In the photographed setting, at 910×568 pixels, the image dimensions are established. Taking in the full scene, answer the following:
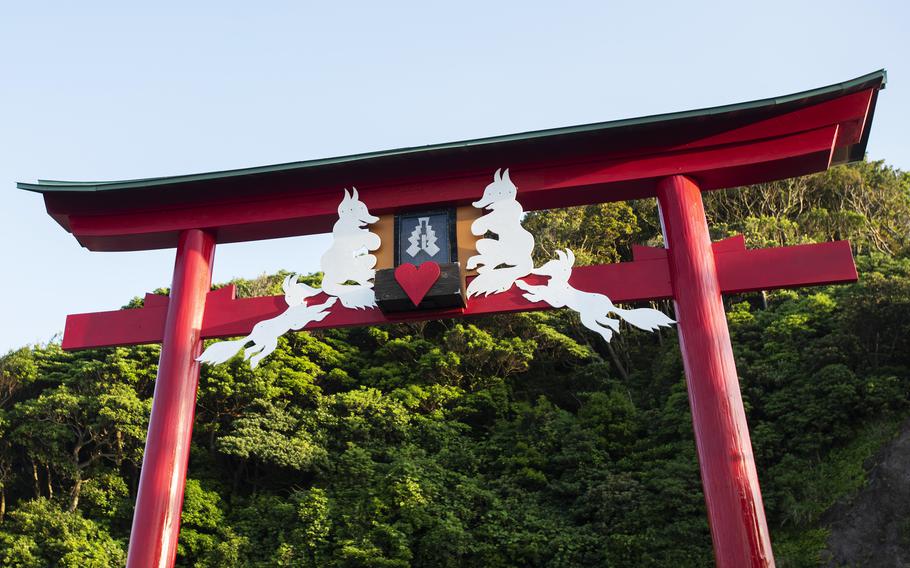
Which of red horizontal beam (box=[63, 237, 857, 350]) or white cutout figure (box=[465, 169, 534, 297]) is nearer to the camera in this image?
red horizontal beam (box=[63, 237, 857, 350])

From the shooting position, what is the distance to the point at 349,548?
11.5 meters

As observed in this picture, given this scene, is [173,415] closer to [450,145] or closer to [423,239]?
[423,239]

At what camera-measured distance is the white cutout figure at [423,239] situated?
626 cm

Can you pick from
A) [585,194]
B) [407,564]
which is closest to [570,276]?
[585,194]

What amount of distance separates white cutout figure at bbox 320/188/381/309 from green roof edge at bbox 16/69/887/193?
45 centimetres

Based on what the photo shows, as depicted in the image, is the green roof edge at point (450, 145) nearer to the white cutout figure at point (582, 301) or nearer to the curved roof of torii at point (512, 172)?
the curved roof of torii at point (512, 172)

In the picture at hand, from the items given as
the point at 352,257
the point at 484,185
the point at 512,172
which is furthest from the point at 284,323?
the point at 512,172

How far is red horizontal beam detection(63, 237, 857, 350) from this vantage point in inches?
221

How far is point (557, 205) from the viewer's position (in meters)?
6.57

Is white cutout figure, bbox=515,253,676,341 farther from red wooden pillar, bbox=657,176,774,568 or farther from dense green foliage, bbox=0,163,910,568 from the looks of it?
dense green foliage, bbox=0,163,910,568

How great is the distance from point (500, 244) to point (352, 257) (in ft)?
4.09

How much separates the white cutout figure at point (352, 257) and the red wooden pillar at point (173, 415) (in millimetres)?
1182

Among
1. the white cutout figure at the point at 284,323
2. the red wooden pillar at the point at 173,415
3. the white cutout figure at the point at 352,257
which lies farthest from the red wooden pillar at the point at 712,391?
the red wooden pillar at the point at 173,415

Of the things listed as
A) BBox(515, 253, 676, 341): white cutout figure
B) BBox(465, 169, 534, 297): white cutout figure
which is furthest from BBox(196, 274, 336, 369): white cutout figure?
BBox(515, 253, 676, 341): white cutout figure
